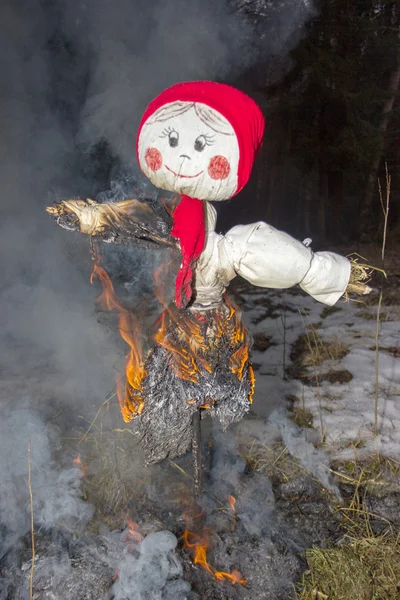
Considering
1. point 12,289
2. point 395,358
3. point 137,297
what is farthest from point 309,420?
point 12,289

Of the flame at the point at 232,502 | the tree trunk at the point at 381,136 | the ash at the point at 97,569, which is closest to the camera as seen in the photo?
the ash at the point at 97,569

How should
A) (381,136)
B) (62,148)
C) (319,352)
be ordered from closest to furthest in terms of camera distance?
1. (62,148)
2. (319,352)
3. (381,136)

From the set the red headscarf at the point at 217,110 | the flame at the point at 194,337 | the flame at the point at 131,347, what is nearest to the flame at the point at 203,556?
the flame at the point at 131,347

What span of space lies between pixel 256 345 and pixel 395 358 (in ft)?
3.47

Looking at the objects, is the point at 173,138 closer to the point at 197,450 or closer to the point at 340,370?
the point at 197,450

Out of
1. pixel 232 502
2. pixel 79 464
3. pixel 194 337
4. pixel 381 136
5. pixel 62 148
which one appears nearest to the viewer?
pixel 194 337

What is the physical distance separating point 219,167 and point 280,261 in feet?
1.07

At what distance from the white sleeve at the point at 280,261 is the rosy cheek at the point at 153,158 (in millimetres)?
304

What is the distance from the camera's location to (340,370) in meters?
3.20

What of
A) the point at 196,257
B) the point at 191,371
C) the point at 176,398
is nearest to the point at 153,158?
the point at 196,257

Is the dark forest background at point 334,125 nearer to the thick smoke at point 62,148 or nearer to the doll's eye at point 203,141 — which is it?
the thick smoke at point 62,148

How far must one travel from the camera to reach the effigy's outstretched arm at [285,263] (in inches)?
51.2

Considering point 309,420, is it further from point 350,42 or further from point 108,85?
point 350,42

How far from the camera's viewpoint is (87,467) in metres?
2.26
